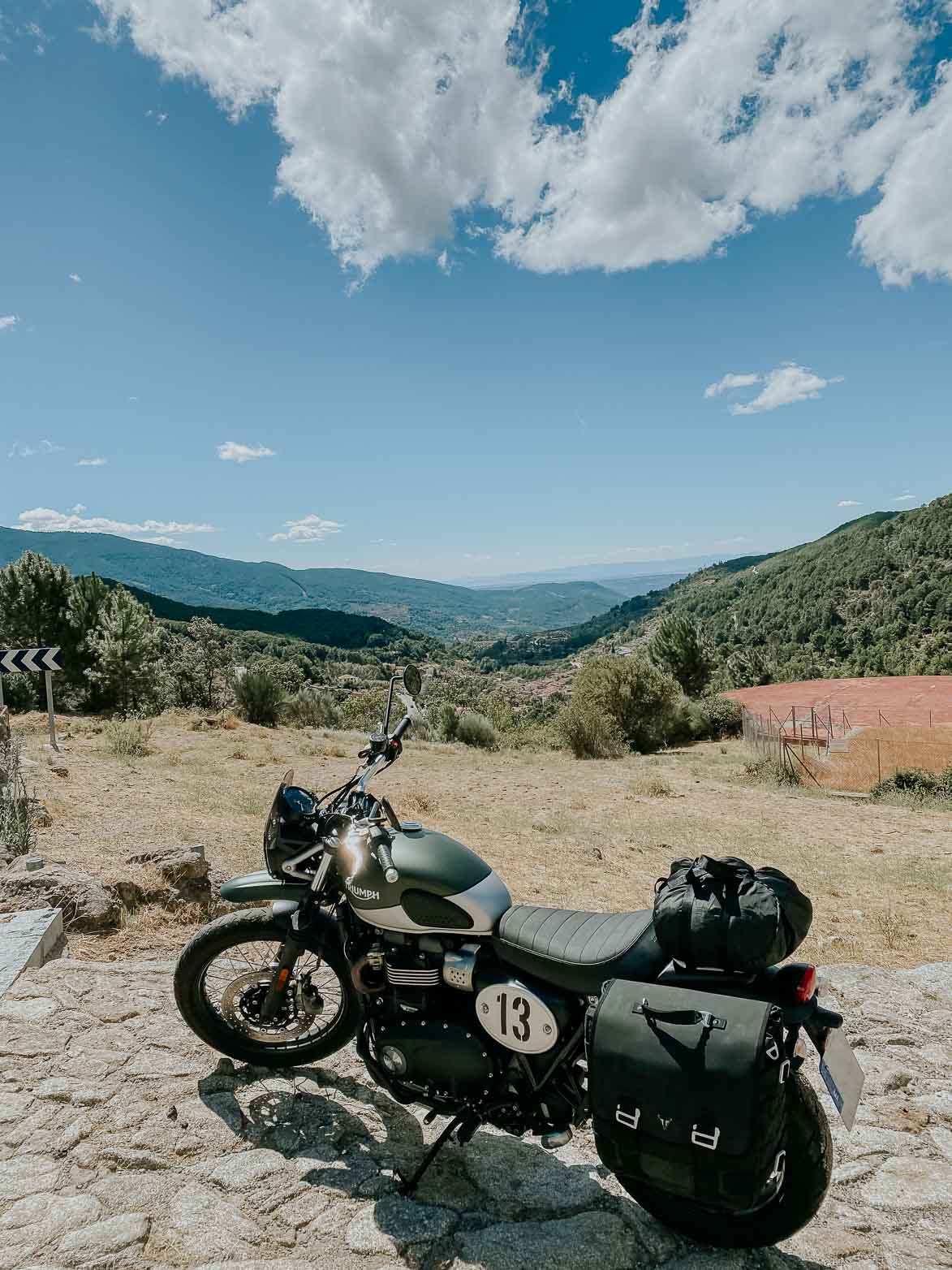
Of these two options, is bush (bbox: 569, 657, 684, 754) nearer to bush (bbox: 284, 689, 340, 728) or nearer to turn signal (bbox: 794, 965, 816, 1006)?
bush (bbox: 284, 689, 340, 728)

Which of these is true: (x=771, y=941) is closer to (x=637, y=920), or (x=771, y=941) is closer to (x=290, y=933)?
(x=637, y=920)

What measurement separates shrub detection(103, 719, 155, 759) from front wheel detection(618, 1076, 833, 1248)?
11.6m

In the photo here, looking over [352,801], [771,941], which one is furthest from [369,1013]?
[771,941]

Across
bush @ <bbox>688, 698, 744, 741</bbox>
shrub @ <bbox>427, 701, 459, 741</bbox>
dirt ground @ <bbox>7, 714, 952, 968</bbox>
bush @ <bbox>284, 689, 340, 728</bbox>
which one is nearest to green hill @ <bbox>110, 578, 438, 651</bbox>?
bush @ <bbox>284, 689, 340, 728</bbox>

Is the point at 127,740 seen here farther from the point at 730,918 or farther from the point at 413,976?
the point at 730,918

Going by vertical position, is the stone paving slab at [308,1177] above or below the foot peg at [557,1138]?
below

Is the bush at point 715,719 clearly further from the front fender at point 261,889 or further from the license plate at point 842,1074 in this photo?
the license plate at point 842,1074

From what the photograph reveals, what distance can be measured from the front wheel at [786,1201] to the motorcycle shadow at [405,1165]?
72 millimetres

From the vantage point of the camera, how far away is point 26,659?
393 inches

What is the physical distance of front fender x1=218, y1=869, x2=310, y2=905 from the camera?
297 cm

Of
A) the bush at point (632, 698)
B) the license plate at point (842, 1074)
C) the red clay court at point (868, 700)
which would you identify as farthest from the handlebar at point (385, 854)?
the red clay court at point (868, 700)

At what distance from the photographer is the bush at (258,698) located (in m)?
20.8

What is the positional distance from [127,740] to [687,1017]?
12.8 meters

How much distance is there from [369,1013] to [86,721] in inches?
690
